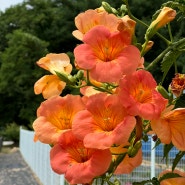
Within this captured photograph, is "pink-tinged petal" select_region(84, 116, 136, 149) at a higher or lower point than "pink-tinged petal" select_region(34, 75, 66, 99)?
lower

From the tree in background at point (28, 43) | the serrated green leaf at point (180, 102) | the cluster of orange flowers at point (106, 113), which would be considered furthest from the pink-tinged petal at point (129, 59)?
the tree in background at point (28, 43)

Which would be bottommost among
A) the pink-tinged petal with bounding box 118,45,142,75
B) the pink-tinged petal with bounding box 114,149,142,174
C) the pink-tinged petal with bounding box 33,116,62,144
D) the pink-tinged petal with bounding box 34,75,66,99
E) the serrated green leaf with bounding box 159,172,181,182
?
the serrated green leaf with bounding box 159,172,181,182

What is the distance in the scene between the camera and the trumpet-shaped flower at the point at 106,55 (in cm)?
58

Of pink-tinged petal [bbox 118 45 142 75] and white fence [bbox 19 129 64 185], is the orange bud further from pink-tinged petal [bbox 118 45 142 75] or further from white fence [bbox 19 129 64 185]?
white fence [bbox 19 129 64 185]

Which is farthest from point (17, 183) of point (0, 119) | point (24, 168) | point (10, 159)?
point (0, 119)

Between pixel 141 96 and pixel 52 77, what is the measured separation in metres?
0.16

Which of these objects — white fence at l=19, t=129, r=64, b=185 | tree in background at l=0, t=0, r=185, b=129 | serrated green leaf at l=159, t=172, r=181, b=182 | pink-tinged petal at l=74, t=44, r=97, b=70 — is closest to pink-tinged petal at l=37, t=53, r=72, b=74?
pink-tinged petal at l=74, t=44, r=97, b=70

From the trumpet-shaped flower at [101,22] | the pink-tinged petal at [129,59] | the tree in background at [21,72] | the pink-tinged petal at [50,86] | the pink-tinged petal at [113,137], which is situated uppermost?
the trumpet-shaped flower at [101,22]

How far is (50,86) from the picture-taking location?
27.5 inches

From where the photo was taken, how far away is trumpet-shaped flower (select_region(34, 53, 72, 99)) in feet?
2.27

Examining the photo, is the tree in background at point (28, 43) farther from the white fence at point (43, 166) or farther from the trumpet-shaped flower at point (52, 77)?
the trumpet-shaped flower at point (52, 77)

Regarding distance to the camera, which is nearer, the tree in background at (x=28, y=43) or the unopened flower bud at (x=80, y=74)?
the unopened flower bud at (x=80, y=74)

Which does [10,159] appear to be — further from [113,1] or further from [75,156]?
[75,156]

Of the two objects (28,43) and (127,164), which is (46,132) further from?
(28,43)
